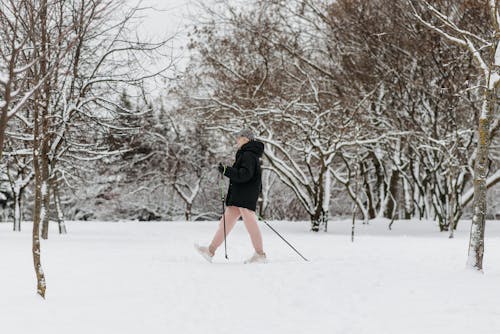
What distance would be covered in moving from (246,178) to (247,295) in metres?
2.76

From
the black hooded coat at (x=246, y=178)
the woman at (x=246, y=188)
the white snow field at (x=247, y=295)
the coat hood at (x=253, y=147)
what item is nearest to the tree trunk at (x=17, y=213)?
the white snow field at (x=247, y=295)

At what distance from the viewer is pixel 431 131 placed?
1628 cm

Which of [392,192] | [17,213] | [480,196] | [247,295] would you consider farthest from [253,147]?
[392,192]

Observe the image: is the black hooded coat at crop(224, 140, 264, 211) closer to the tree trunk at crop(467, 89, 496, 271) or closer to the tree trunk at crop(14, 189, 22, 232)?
the tree trunk at crop(467, 89, 496, 271)

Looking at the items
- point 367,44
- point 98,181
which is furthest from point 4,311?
point 98,181

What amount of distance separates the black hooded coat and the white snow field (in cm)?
87

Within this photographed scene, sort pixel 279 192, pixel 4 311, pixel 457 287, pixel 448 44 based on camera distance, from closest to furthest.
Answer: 1. pixel 4 311
2. pixel 457 287
3. pixel 448 44
4. pixel 279 192

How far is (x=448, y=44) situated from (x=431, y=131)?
8.38ft

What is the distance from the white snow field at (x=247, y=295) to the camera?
4.38 m

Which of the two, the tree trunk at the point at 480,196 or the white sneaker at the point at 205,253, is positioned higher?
the tree trunk at the point at 480,196

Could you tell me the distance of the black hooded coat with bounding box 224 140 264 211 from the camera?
8.22m

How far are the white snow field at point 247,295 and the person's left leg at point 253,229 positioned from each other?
1.31 feet

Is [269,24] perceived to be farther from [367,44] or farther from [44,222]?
[44,222]

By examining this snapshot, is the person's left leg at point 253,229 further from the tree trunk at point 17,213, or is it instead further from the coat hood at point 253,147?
the tree trunk at point 17,213
